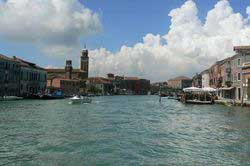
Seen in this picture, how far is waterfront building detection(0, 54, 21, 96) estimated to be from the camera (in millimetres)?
73812

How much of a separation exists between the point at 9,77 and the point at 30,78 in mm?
12009

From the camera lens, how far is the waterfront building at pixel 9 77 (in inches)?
2906

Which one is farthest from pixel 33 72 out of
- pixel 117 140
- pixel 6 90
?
pixel 117 140

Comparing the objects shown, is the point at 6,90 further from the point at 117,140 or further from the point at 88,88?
the point at 88,88

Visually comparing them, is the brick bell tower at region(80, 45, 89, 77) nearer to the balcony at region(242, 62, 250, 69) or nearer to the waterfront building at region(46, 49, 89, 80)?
the waterfront building at region(46, 49, 89, 80)

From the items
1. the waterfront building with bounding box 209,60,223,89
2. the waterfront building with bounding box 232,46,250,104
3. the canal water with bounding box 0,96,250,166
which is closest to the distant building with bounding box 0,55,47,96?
the waterfront building with bounding box 209,60,223,89

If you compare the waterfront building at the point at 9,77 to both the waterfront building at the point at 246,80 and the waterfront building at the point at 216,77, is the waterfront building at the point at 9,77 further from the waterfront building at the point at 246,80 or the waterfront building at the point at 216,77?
the waterfront building at the point at 246,80

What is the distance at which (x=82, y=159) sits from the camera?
13039mm

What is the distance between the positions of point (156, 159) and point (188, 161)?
1.11 metres

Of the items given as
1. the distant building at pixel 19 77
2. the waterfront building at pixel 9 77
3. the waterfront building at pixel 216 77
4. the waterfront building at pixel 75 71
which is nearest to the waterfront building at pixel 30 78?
the distant building at pixel 19 77

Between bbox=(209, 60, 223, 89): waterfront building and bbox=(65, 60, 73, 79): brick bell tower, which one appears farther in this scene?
bbox=(65, 60, 73, 79): brick bell tower

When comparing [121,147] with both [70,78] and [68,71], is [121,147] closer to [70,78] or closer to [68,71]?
[70,78]

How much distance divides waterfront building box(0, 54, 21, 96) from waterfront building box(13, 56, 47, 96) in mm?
1948

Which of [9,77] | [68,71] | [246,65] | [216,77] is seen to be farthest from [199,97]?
[68,71]
